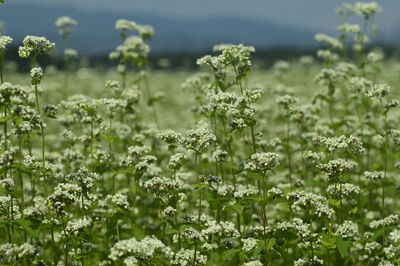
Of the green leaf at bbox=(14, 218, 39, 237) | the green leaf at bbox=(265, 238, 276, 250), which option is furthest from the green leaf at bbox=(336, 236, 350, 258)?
the green leaf at bbox=(14, 218, 39, 237)

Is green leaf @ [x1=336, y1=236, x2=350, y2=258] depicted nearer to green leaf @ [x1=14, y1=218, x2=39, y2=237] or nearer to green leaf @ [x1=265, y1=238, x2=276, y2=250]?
green leaf @ [x1=265, y1=238, x2=276, y2=250]

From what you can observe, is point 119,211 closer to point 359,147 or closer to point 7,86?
point 7,86

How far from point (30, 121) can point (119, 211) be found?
2.18 metres

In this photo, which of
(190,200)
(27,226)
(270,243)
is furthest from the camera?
(190,200)

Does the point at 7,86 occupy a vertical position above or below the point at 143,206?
above

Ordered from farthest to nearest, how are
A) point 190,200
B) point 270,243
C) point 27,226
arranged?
1. point 190,200
2. point 270,243
3. point 27,226

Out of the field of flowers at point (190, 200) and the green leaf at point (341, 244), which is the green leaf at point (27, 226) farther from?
the green leaf at point (341, 244)

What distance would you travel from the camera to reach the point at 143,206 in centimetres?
1158

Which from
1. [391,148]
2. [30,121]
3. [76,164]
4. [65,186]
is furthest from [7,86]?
[391,148]

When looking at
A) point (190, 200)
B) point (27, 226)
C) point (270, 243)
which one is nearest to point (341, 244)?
point (270, 243)

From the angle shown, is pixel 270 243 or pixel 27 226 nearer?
pixel 27 226

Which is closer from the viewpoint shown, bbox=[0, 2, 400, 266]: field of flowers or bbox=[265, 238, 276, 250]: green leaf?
bbox=[265, 238, 276, 250]: green leaf

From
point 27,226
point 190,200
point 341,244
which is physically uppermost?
point 27,226

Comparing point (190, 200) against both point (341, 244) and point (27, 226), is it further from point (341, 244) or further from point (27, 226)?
point (27, 226)
